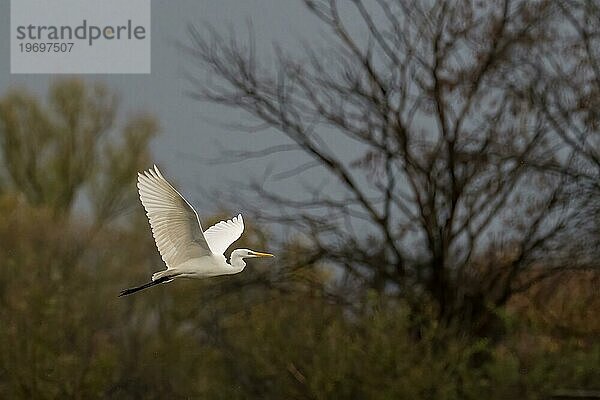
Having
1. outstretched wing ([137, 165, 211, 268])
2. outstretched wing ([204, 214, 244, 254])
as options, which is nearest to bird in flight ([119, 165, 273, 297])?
outstretched wing ([137, 165, 211, 268])

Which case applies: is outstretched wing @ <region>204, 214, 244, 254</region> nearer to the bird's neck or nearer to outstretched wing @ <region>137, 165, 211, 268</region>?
the bird's neck

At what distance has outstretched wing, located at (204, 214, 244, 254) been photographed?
39.2ft

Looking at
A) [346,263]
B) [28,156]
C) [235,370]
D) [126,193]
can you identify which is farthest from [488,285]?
[28,156]

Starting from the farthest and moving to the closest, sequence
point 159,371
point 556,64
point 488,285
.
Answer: point 159,371 → point 488,285 → point 556,64

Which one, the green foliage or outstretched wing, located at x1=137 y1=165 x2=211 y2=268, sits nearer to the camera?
outstretched wing, located at x1=137 y1=165 x2=211 y2=268

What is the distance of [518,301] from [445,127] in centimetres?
283

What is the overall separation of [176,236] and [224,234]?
4.15ft

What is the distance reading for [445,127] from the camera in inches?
764

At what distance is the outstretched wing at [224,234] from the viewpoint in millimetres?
11945

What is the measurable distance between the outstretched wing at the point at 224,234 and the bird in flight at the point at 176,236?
383 mm

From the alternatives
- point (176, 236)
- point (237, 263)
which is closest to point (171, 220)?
point (176, 236)

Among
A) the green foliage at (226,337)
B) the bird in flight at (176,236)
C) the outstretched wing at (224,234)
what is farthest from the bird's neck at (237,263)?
the green foliage at (226,337)

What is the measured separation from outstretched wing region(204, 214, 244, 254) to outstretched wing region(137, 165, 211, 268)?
71 centimetres

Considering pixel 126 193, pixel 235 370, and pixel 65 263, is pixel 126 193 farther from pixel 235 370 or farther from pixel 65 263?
pixel 235 370
